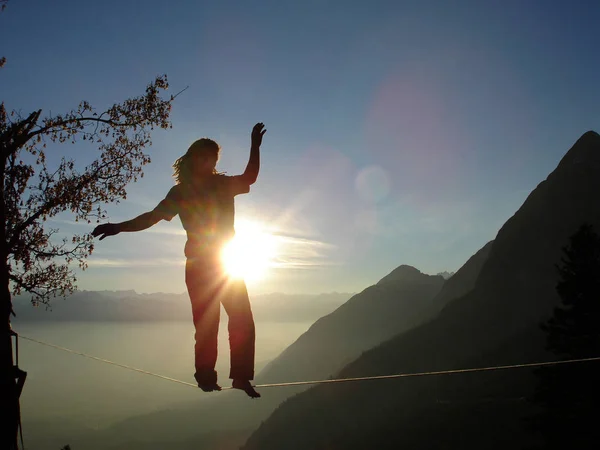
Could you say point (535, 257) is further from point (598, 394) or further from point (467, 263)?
point (598, 394)

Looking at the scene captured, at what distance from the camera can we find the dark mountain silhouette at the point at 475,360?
3054 inches

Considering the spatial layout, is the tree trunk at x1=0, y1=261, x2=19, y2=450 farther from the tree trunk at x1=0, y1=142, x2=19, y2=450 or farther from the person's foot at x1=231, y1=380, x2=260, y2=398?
the person's foot at x1=231, y1=380, x2=260, y2=398

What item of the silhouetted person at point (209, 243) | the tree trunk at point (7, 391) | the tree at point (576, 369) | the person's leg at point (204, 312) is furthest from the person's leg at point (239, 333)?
the tree at point (576, 369)

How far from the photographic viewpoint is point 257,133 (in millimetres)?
5398

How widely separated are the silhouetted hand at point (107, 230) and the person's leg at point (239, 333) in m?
1.69

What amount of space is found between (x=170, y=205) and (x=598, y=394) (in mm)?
36830

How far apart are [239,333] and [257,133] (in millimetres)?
2673

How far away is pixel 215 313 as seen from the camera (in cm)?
525

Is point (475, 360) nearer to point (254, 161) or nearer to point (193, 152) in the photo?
point (254, 161)

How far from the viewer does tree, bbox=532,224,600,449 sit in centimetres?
3028

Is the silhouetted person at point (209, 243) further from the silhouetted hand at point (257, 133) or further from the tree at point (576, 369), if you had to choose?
the tree at point (576, 369)

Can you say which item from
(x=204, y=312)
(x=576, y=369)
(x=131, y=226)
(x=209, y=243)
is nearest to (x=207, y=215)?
(x=209, y=243)

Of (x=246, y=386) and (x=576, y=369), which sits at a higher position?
(x=246, y=386)

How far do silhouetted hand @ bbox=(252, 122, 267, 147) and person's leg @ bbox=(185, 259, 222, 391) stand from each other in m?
1.74
